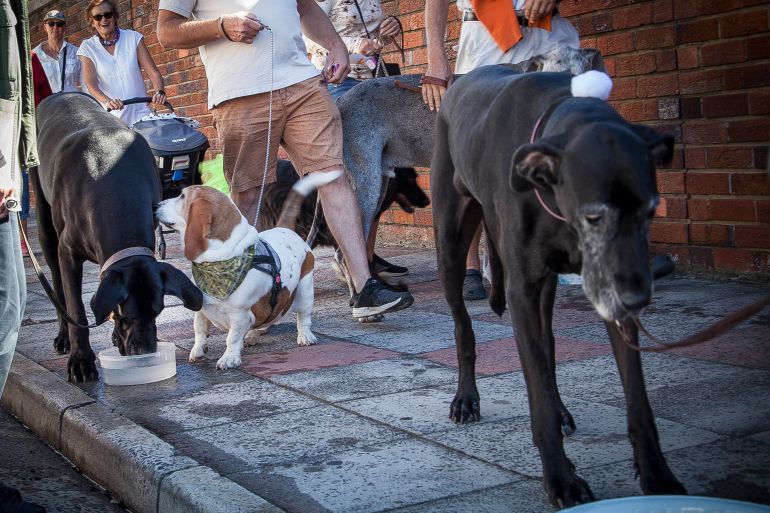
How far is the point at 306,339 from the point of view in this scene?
5652mm

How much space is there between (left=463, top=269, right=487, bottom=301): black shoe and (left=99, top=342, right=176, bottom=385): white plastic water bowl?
225 centimetres

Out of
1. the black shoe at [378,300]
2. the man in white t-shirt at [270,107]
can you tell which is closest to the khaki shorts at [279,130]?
the man in white t-shirt at [270,107]

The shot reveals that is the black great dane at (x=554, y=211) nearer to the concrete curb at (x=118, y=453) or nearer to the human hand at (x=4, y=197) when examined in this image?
the concrete curb at (x=118, y=453)

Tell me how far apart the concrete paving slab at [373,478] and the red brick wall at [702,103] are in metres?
3.37

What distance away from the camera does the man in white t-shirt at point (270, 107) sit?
5961 mm

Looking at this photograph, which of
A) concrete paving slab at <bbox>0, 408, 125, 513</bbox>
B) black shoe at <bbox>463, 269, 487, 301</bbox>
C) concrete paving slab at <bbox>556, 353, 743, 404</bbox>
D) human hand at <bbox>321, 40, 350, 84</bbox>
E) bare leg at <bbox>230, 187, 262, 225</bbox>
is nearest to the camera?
concrete paving slab at <bbox>0, 408, 125, 513</bbox>

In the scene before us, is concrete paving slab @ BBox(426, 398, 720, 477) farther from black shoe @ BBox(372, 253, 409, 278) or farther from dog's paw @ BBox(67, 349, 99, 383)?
black shoe @ BBox(372, 253, 409, 278)

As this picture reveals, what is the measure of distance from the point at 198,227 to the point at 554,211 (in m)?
2.73

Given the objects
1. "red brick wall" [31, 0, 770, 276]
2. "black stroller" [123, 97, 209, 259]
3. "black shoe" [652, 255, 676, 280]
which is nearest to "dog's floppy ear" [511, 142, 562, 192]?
"black shoe" [652, 255, 676, 280]

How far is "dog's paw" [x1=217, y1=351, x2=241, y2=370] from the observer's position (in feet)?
17.0

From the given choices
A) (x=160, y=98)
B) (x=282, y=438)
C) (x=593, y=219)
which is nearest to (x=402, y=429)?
(x=282, y=438)

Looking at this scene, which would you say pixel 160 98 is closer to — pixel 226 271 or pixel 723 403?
pixel 226 271

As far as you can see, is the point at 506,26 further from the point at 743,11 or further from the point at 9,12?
the point at 9,12

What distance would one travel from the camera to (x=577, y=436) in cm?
356
